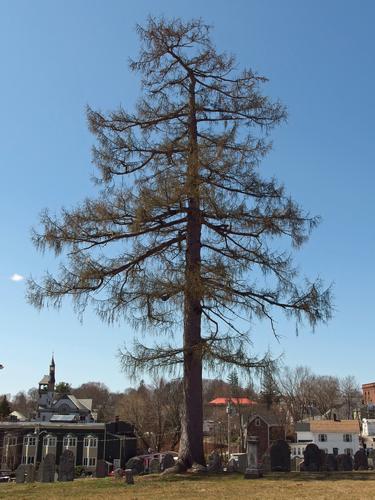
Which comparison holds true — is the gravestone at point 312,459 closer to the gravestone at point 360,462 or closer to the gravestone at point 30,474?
the gravestone at point 360,462

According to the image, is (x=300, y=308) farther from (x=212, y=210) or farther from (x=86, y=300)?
(x=86, y=300)

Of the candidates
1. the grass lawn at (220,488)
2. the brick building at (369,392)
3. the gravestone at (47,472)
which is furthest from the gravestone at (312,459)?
the brick building at (369,392)


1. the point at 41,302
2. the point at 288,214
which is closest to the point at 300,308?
the point at 288,214

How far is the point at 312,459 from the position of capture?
52.0 feet

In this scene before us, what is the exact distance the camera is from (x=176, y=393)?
49.3 feet

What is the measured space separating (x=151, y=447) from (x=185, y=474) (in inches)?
1989

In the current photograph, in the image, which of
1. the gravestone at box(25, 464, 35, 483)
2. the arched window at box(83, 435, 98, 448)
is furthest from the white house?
the gravestone at box(25, 464, 35, 483)

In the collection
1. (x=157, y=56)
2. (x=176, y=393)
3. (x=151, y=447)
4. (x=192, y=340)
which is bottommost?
(x=151, y=447)

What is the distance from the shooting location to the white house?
5988 centimetres

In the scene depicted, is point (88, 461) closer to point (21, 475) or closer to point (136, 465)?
point (21, 475)

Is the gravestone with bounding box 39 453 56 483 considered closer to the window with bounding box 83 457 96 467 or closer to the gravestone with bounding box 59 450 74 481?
the gravestone with bounding box 59 450 74 481

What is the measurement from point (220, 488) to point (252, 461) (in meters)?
2.35

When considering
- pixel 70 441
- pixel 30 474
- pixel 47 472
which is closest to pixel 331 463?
pixel 47 472

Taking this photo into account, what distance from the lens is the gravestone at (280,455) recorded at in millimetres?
15539
